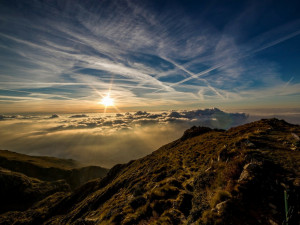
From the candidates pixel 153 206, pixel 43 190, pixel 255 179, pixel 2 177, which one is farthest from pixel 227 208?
pixel 2 177

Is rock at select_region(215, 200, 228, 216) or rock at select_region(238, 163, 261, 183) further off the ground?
rock at select_region(238, 163, 261, 183)

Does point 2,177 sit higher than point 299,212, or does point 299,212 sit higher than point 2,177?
point 299,212

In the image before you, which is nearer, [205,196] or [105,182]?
[205,196]

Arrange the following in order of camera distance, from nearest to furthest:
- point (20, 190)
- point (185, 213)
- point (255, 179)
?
point (255, 179)
point (185, 213)
point (20, 190)

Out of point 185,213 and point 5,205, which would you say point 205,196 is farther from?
point 5,205

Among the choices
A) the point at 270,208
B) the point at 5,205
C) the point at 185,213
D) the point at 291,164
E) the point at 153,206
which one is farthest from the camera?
the point at 5,205

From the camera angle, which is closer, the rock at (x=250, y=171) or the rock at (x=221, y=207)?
the rock at (x=221, y=207)

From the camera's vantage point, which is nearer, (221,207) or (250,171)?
(221,207)

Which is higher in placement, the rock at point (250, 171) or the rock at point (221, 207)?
the rock at point (250, 171)

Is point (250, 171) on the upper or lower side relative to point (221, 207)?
upper

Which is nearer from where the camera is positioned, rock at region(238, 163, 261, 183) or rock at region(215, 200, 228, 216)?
rock at region(215, 200, 228, 216)

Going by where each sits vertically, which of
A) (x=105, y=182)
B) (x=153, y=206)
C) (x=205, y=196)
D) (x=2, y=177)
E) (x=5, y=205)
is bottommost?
(x=5, y=205)

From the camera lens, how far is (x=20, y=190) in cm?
11831

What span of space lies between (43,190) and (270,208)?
176288 mm
